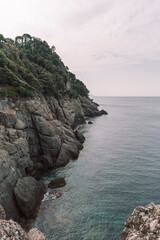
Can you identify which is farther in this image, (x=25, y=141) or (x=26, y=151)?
(x=25, y=141)

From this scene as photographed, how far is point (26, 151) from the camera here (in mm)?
33656

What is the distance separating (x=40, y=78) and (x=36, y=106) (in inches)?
849

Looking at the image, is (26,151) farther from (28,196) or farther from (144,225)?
(144,225)

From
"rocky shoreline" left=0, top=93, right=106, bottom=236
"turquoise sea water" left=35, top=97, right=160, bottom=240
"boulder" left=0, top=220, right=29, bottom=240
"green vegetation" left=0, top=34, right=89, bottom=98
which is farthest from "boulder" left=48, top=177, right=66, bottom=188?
"green vegetation" left=0, top=34, right=89, bottom=98

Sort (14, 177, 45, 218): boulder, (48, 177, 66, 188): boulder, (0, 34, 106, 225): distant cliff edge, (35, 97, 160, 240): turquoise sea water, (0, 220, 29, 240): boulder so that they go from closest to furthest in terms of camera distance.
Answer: (0, 220, 29, 240): boulder → (35, 97, 160, 240): turquoise sea water → (14, 177, 45, 218): boulder → (0, 34, 106, 225): distant cliff edge → (48, 177, 66, 188): boulder

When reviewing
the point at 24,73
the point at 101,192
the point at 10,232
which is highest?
the point at 24,73

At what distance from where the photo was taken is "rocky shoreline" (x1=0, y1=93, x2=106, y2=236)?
80.4 feet

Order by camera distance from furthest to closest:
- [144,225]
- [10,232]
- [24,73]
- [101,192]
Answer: [24,73] < [101,192] < [10,232] < [144,225]

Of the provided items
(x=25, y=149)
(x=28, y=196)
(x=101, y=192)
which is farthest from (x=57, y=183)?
(x=25, y=149)

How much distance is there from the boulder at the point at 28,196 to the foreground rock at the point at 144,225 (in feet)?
61.5

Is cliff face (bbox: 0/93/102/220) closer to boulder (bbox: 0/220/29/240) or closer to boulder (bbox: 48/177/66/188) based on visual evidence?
boulder (bbox: 48/177/66/188)

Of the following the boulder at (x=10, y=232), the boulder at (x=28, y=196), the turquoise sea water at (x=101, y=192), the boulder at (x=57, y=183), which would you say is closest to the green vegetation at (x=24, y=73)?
the boulder at (x=28, y=196)

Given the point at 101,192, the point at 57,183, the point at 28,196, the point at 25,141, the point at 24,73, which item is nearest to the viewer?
the point at 28,196

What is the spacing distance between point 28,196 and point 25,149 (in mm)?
10599
